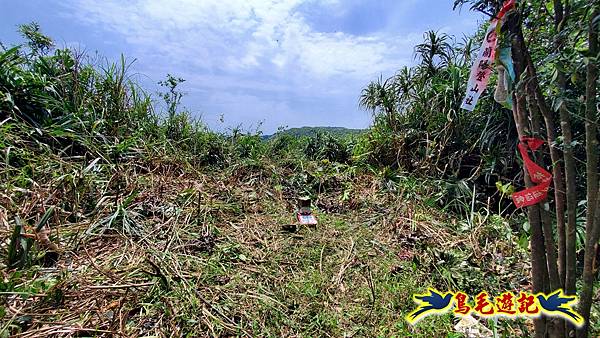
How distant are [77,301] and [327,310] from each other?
1140 mm

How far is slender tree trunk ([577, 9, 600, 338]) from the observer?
2.87 ft

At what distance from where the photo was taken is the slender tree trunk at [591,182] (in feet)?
A: 2.87

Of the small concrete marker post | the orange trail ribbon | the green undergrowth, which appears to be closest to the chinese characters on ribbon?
the orange trail ribbon

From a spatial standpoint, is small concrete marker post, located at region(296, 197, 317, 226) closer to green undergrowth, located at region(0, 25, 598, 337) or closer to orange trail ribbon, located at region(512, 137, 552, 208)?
green undergrowth, located at region(0, 25, 598, 337)

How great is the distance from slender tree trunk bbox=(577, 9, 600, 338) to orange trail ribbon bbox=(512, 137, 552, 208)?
0.36 ft

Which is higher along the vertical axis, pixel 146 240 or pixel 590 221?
pixel 590 221

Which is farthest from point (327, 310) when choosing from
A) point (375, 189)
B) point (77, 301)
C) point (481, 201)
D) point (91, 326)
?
point (481, 201)

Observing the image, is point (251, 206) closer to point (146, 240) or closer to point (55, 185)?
point (146, 240)

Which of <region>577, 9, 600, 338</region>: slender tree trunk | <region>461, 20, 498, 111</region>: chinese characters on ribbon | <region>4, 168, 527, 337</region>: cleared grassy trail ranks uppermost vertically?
<region>461, 20, 498, 111</region>: chinese characters on ribbon

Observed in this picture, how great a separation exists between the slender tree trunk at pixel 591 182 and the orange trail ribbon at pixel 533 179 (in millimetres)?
109

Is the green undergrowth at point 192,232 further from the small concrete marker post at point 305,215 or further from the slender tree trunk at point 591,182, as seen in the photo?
the slender tree trunk at point 591,182

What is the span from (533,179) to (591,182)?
0.14 metres

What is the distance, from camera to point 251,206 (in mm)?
2758

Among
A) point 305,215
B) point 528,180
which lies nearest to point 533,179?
point 528,180
